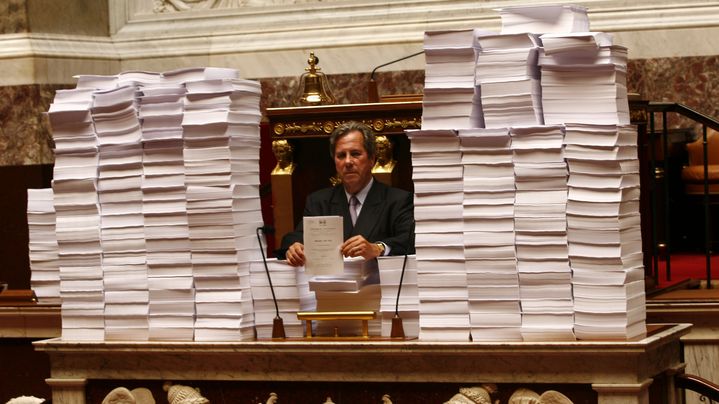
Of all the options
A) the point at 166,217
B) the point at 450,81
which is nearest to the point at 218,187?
the point at 166,217

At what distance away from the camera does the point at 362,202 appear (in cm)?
679

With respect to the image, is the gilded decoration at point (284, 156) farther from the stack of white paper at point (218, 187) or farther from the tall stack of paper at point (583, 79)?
the tall stack of paper at point (583, 79)

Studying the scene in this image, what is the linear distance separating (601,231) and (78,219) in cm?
237

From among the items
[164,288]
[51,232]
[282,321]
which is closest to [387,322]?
[282,321]

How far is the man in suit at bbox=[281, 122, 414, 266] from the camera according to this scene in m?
6.65

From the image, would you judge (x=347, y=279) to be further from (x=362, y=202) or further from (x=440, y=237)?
(x=362, y=202)

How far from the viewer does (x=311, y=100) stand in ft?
28.9

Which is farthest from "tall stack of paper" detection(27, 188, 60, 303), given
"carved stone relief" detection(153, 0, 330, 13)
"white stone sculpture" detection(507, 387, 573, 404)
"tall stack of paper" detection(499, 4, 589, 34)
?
"carved stone relief" detection(153, 0, 330, 13)

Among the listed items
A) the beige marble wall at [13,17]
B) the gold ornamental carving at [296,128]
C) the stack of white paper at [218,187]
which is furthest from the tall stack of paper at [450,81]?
the beige marble wall at [13,17]

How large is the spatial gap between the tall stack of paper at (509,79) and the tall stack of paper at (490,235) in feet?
0.32

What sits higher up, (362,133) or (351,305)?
(362,133)

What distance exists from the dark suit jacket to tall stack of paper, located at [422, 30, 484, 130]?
0.67m

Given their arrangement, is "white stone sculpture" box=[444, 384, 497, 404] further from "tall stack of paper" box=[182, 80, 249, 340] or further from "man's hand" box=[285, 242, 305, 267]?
"tall stack of paper" box=[182, 80, 249, 340]

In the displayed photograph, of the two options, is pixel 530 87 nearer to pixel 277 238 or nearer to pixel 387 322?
pixel 387 322
